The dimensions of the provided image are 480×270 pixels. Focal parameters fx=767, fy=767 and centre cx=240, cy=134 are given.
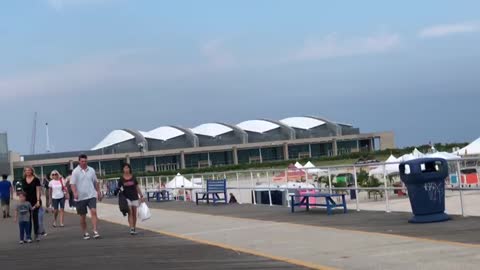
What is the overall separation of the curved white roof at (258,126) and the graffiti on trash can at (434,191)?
113685 mm

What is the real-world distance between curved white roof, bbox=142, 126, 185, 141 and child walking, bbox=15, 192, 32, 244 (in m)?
107

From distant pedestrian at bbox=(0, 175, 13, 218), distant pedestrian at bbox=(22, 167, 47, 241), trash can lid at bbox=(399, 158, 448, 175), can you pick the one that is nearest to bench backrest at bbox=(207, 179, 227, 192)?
distant pedestrian at bbox=(0, 175, 13, 218)

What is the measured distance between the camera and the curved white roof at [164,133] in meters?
124

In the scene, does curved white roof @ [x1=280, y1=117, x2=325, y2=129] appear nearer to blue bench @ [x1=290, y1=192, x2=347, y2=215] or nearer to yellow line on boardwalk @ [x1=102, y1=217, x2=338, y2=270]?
blue bench @ [x1=290, y1=192, x2=347, y2=215]

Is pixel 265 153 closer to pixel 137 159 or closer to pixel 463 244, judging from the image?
pixel 137 159

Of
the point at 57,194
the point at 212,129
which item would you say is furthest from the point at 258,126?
the point at 57,194

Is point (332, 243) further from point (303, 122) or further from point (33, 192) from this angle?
point (303, 122)

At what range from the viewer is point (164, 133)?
416ft

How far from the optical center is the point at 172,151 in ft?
383

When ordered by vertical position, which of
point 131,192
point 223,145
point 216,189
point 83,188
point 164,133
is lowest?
point 216,189

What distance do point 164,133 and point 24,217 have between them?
11131 cm

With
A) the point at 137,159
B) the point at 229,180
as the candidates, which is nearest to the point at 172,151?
the point at 137,159

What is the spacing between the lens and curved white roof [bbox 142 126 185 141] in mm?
124156

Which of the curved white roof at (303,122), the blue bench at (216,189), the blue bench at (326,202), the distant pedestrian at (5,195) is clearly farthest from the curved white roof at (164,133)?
the blue bench at (326,202)
